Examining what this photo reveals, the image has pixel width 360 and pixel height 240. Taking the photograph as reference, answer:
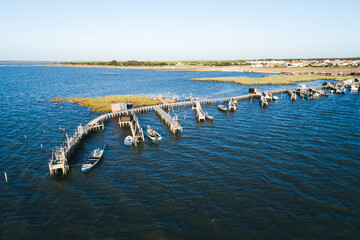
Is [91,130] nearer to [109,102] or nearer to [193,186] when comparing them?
[109,102]

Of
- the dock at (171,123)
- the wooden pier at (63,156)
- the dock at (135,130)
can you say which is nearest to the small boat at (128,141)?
the dock at (135,130)

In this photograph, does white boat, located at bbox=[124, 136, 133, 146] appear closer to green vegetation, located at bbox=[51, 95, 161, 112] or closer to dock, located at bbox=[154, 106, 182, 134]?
dock, located at bbox=[154, 106, 182, 134]

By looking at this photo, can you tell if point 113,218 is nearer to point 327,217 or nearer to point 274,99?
point 327,217

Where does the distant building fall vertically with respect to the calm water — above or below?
above

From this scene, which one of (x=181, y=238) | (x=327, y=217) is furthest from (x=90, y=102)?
(x=327, y=217)

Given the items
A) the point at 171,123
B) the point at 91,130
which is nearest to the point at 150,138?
the point at 171,123

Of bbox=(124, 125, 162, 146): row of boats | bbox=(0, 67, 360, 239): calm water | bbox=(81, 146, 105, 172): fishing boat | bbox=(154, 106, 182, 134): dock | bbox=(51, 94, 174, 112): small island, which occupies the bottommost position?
bbox=(0, 67, 360, 239): calm water

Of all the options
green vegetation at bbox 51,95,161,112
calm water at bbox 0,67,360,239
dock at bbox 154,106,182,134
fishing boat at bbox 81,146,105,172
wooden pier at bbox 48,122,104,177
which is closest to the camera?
calm water at bbox 0,67,360,239

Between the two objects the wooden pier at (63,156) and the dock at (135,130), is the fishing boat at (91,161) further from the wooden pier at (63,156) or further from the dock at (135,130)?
the dock at (135,130)

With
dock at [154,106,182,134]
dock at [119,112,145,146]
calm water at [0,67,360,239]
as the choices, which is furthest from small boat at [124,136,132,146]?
dock at [154,106,182,134]

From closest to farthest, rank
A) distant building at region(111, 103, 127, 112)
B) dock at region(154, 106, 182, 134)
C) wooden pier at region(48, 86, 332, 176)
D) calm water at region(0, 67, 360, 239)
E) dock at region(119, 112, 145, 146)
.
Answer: calm water at region(0, 67, 360, 239) < wooden pier at region(48, 86, 332, 176) < dock at region(119, 112, 145, 146) < dock at region(154, 106, 182, 134) < distant building at region(111, 103, 127, 112)
